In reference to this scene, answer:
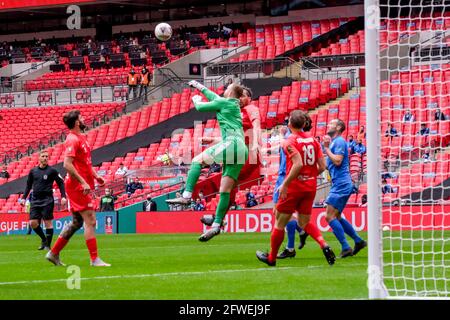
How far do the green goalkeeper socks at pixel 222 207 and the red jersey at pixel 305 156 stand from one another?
1.87 meters

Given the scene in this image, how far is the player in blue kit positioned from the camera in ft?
48.5

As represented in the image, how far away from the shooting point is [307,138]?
12.5m

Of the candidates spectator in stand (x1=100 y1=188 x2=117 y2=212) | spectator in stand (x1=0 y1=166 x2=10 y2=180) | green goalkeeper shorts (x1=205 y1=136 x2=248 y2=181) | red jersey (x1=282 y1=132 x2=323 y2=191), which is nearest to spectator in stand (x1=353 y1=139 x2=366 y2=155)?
spectator in stand (x1=100 y1=188 x2=117 y2=212)

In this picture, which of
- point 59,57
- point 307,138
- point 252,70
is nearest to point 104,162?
point 252,70

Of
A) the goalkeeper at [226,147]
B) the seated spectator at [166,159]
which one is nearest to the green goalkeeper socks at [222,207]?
the goalkeeper at [226,147]

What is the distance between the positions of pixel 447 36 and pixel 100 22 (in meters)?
30.1

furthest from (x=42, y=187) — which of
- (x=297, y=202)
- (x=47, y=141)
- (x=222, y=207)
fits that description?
(x=47, y=141)

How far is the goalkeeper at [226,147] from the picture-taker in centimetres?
1420

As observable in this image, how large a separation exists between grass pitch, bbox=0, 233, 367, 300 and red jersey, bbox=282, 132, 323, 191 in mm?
1063

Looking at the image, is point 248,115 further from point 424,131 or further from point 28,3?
point 28,3

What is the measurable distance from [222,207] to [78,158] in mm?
2172

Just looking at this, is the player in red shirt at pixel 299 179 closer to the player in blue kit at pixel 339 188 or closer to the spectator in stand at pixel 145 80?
the player in blue kit at pixel 339 188

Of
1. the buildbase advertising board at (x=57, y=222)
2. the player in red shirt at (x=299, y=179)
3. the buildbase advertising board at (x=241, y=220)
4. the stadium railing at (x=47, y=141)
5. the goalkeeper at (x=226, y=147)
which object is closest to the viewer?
the player in red shirt at (x=299, y=179)
